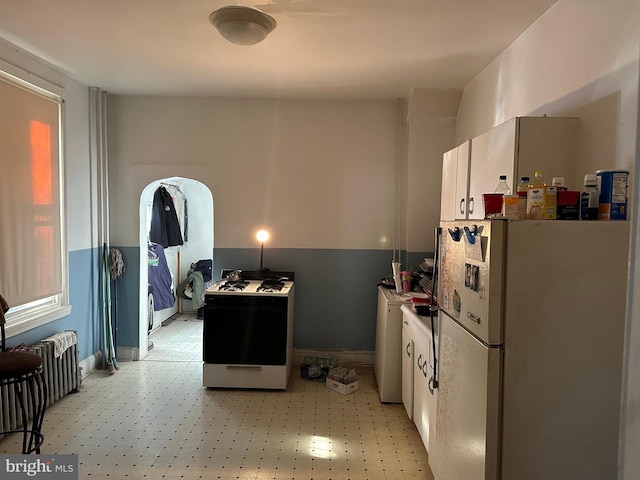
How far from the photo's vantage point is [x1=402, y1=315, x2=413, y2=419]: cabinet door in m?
2.96

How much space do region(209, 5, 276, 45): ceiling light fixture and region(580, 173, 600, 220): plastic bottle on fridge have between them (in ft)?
6.01

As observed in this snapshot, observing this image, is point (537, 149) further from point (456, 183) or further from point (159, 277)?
point (159, 277)

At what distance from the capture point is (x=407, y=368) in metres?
3.07

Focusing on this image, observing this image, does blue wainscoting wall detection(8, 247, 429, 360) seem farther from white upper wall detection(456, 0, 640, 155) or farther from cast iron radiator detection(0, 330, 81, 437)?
white upper wall detection(456, 0, 640, 155)

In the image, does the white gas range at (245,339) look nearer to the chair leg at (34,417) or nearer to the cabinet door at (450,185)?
the chair leg at (34,417)

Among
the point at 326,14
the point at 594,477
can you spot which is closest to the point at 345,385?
the point at 594,477

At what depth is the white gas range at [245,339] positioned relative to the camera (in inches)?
138

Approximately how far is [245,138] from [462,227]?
9.51 feet

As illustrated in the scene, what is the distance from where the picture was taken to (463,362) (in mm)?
1719

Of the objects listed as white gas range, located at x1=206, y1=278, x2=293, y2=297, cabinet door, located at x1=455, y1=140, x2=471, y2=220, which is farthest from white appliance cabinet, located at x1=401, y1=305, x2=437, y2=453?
white gas range, located at x1=206, y1=278, x2=293, y2=297

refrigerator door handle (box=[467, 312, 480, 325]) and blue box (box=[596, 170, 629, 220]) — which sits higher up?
blue box (box=[596, 170, 629, 220])

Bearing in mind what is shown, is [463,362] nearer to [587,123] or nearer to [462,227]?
[462,227]

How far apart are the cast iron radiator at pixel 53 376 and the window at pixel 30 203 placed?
0.64ft

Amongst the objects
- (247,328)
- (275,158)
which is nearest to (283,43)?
(275,158)
